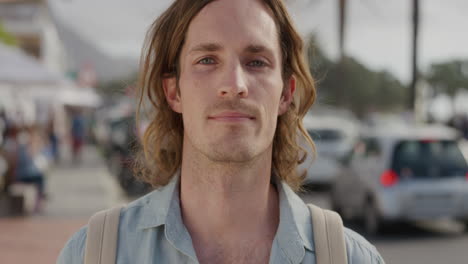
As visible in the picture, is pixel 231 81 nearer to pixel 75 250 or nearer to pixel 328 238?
pixel 328 238

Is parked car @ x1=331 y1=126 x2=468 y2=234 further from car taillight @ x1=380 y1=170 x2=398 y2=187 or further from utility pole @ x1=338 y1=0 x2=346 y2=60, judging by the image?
utility pole @ x1=338 y1=0 x2=346 y2=60

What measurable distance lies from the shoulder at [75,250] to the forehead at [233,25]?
67cm

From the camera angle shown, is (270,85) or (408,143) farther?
(408,143)

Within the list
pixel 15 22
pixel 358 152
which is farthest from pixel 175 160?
pixel 15 22

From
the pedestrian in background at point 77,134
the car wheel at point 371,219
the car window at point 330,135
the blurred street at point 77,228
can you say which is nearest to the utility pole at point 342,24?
the pedestrian in background at point 77,134

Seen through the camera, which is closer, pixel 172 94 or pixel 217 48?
pixel 217 48

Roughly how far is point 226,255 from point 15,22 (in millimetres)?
57823

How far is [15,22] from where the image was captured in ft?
184

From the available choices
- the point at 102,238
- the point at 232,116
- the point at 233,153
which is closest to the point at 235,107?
the point at 232,116

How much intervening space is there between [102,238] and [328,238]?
64cm

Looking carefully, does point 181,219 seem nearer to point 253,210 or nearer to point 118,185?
point 253,210

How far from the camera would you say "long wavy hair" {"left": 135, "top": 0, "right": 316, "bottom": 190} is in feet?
7.34

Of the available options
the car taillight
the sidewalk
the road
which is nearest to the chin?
the sidewalk

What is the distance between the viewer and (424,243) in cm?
933
